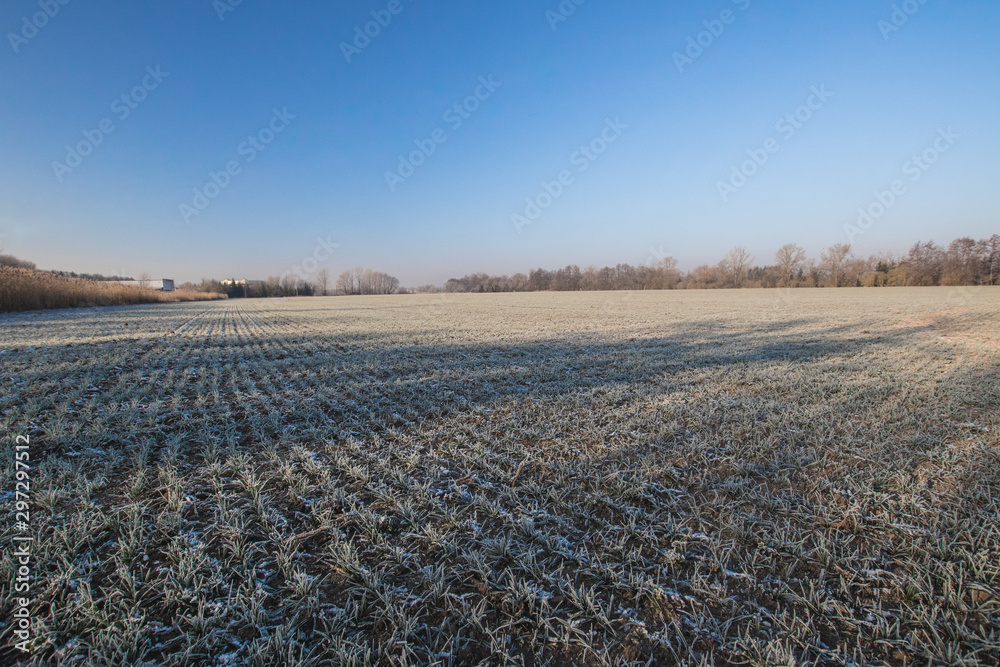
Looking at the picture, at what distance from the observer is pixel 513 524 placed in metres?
2.78

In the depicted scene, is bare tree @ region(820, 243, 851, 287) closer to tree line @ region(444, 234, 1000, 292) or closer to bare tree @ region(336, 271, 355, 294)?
tree line @ region(444, 234, 1000, 292)

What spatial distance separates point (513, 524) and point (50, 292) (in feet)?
139

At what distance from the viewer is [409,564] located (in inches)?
93.8

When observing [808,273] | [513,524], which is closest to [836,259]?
[808,273]

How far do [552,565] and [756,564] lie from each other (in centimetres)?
129

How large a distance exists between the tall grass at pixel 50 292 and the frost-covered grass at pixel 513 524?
3014 cm

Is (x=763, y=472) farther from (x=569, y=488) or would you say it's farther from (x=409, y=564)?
(x=409, y=564)

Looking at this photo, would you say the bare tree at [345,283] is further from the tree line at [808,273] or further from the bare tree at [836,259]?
the bare tree at [836,259]

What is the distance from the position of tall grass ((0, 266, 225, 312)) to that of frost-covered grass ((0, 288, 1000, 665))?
30.1m

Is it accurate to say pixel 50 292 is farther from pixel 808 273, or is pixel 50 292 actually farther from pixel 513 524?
pixel 808 273

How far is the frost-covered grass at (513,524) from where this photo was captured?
184 cm

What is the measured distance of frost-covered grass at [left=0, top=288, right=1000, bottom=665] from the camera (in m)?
1.84

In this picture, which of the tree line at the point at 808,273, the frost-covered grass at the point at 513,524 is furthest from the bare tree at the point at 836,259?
the frost-covered grass at the point at 513,524

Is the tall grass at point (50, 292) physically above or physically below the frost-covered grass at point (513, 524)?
above
